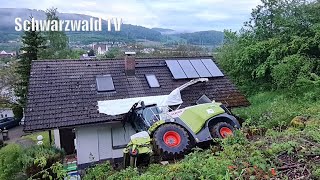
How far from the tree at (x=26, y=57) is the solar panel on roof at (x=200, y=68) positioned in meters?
19.7

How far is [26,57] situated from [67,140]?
751 inches

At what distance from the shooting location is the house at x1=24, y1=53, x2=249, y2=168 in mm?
11648

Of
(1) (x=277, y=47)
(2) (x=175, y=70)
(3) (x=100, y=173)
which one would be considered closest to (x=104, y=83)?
(2) (x=175, y=70)

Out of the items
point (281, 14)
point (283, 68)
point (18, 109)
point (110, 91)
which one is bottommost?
point (18, 109)

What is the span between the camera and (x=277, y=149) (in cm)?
589

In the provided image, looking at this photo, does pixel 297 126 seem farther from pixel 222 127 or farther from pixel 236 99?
pixel 236 99

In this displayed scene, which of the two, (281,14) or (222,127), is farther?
(281,14)

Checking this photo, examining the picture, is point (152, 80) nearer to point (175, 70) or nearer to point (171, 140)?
point (175, 70)

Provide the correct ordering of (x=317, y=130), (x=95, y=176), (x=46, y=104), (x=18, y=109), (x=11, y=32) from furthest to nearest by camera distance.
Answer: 1. (x=11, y=32)
2. (x=18, y=109)
3. (x=46, y=104)
4. (x=95, y=176)
5. (x=317, y=130)

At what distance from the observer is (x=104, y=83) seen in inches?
521

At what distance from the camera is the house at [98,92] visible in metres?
11.6

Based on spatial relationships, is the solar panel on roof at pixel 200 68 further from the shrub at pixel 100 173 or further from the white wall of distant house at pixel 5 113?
the white wall of distant house at pixel 5 113

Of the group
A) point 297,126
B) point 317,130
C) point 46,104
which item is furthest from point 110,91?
point 317,130

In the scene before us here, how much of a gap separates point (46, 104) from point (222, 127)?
6.97 meters
